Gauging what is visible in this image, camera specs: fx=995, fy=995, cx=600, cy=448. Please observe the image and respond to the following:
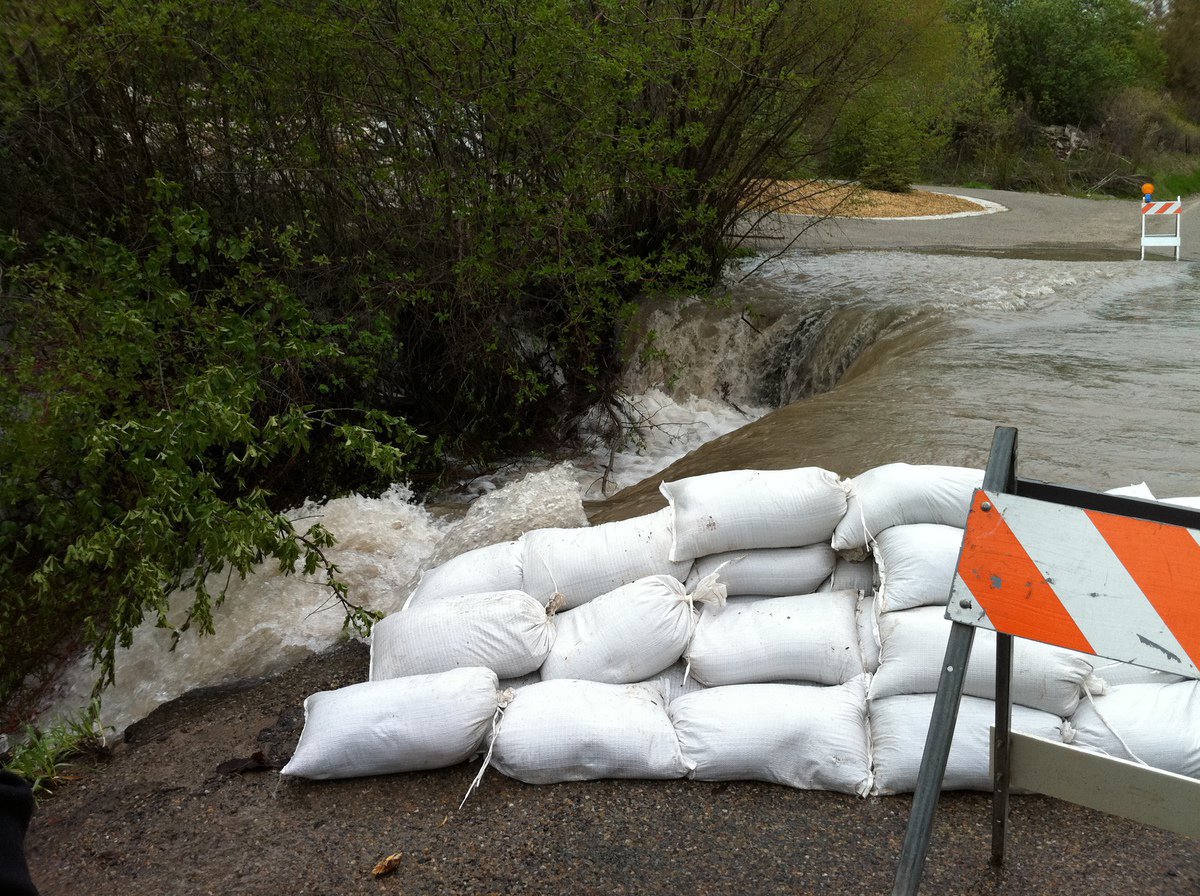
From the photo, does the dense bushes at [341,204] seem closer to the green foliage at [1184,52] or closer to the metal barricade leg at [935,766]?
the metal barricade leg at [935,766]

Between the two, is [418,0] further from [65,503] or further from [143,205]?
[65,503]

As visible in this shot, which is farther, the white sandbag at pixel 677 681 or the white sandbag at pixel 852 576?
the white sandbag at pixel 852 576

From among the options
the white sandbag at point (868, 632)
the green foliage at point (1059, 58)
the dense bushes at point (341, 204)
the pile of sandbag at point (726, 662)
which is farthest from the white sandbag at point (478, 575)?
the green foliage at point (1059, 58)

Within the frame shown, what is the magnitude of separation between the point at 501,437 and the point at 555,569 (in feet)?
14.0

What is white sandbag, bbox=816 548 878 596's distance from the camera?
3199 mm

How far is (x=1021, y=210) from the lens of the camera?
17734 millimetres

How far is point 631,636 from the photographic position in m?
3.04

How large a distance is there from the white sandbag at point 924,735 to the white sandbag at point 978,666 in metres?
0.04

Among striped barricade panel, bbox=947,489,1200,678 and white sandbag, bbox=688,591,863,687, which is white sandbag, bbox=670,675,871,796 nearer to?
white sandbag, bbox=688,591,863,687

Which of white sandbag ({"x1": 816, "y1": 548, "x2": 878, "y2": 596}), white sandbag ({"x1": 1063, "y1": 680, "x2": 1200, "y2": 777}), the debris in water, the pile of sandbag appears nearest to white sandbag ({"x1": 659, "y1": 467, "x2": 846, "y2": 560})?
the pile of sandbag

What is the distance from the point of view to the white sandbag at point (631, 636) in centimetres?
304

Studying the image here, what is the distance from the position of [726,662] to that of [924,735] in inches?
23.8

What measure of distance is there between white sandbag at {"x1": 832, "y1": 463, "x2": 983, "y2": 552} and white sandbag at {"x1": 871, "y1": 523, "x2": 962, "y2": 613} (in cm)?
7

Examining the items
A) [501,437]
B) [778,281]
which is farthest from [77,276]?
[778,281]
